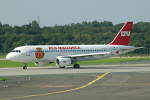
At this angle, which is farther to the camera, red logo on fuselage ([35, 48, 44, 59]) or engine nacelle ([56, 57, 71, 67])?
red logo on fuselage ([35, 48, 44, 59])

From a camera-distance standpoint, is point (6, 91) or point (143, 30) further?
point (143, 30)

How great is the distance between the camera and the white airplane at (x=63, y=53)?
58750 millimetres

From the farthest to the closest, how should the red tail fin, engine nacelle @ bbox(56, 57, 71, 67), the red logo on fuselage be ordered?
the red tail fin
the red logo on fuselage
engine nacelle @ bbox(56, 57, 71, 67)

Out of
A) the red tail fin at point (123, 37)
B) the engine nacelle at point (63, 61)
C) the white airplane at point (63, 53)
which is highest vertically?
the red tail fin at point (123, 37)

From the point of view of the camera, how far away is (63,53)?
2432 inches

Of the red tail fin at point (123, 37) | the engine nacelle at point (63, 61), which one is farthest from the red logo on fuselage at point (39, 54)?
the red tail fin at point (123, 37)

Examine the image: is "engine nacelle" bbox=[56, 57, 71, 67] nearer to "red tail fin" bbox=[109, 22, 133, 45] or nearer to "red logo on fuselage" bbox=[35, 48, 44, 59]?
→ "red logo on fuselage" bbox=[35, 48, 44, 59]

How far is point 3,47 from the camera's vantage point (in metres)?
141

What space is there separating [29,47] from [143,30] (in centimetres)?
14531

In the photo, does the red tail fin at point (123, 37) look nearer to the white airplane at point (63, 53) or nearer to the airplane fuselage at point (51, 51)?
the white airplane at point (63, 53)

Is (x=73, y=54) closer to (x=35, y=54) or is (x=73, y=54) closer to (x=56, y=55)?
(x=56, y=55)

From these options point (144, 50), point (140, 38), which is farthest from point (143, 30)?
point (144, 50)

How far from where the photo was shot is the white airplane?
58750mm

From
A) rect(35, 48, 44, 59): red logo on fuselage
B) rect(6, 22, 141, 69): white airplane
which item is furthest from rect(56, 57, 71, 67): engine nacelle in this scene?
rect(35, 48, 44, 59): red logo on fuselage
